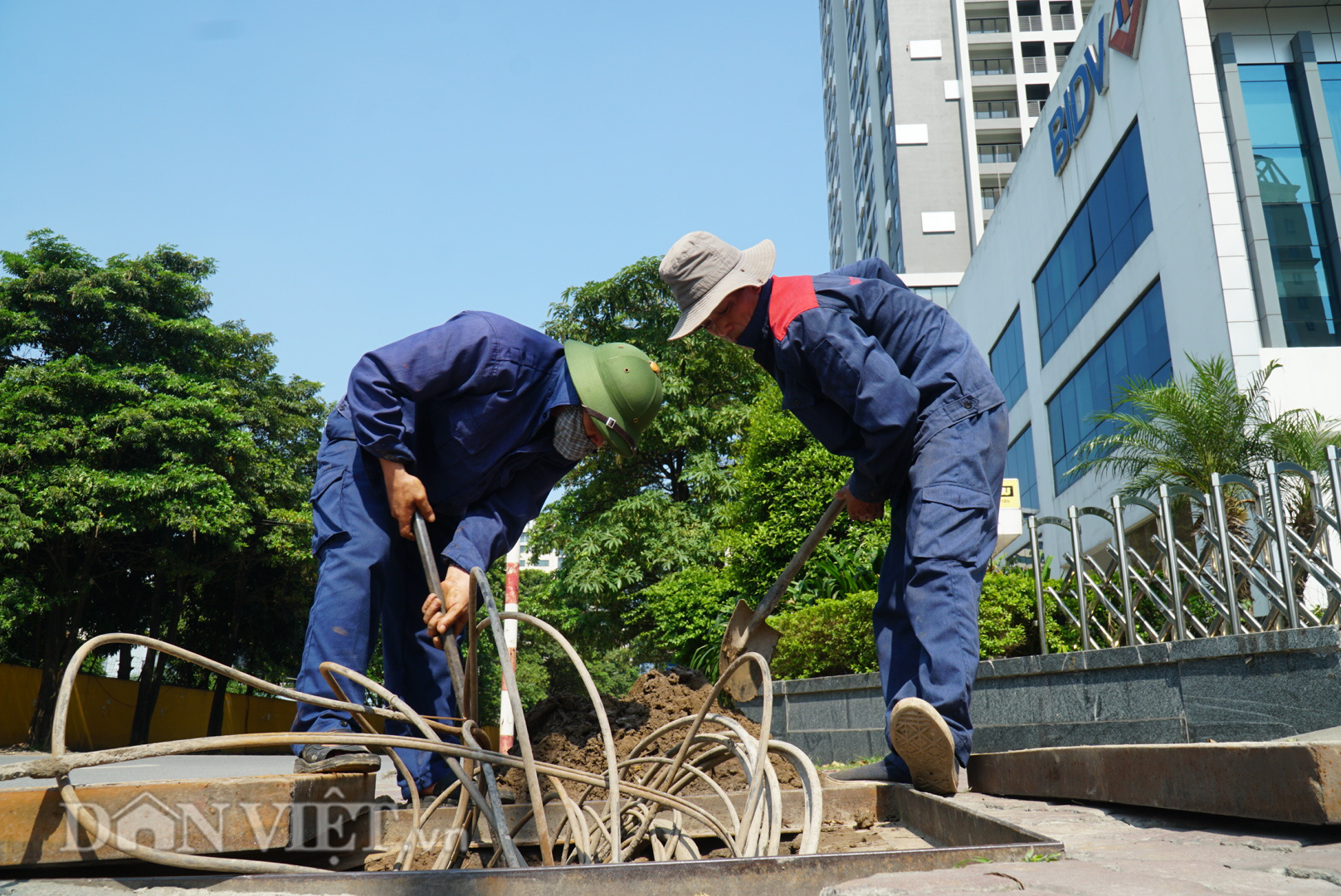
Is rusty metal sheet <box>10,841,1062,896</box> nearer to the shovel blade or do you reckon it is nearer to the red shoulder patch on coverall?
the red shoulder patch on coverall

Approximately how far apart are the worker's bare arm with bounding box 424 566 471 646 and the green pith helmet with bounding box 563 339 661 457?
715 millimetres

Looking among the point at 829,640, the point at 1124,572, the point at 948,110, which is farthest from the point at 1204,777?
the point at 948,110

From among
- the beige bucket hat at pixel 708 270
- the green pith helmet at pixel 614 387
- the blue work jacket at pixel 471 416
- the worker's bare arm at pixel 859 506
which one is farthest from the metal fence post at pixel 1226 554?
the blue work jacket at pixel 471 416

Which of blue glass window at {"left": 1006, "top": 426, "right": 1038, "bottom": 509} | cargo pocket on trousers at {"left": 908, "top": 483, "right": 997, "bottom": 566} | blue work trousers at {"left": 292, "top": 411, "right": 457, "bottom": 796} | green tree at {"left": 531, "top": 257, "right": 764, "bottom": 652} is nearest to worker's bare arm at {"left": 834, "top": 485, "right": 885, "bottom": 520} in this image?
cargo pocket on trousers at {"left": 908, "top": 483, "right": 997, "bottom": 566}

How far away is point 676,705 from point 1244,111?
13.6 metres

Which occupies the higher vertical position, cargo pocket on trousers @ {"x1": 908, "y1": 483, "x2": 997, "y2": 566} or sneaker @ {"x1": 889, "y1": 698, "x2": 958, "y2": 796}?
cargo pocket on trousers @ {"x1": 908, "y1": 483, "x2": 997, "y2": 566}

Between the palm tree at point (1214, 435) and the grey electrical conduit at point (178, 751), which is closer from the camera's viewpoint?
the grey electrical conduit at point (178, 751)

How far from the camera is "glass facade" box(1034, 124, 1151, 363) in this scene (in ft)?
49.2

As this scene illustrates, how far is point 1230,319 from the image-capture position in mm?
12023

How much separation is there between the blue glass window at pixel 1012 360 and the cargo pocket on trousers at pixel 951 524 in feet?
66.9

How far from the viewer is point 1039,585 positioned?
5773 millimetres

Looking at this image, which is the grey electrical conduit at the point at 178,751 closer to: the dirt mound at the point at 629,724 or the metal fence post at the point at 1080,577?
the dirt mound at the point at 629,724

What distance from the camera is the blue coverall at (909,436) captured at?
2.40 meters

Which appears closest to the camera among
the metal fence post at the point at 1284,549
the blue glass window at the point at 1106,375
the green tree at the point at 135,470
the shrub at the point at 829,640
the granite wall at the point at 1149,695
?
the granite wall at the point at 1149,695
